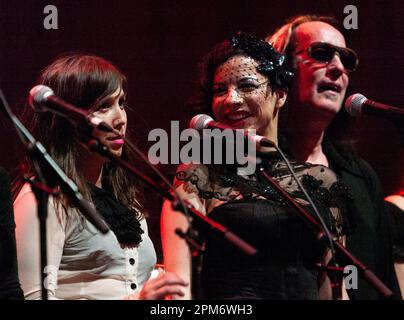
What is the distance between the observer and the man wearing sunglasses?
371 centimetres

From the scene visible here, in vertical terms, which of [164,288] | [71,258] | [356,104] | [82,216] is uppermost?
[356,104]

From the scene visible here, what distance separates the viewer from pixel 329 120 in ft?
12.6

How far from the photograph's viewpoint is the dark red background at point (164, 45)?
372 centimetres

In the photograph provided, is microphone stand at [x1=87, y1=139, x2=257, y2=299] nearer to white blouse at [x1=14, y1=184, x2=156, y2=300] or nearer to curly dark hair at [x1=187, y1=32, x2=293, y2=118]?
white blouse at [x1=14, y1=184, x2=156, y2=300]

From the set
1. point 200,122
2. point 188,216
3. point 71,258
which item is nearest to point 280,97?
point 200,122

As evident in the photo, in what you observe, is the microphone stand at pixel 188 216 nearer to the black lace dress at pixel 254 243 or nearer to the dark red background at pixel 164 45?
the black lace dress at pixel 254 243

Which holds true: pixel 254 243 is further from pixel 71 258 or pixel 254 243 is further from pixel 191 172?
pixel 71 258

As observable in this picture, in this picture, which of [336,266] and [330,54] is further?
[330,54]

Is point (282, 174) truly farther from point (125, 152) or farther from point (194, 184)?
point (125, 152)

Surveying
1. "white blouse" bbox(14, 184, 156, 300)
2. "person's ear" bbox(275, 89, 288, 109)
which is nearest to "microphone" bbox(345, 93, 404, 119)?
"person's ear" bbox(275, 89, 288, 109)

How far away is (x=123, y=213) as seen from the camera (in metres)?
3.34

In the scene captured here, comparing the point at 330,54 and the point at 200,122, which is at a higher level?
the point at 330,54

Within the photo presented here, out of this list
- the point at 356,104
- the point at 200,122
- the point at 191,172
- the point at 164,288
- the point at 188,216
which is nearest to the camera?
the point at 188,216

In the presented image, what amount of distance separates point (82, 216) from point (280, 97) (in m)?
0.94
